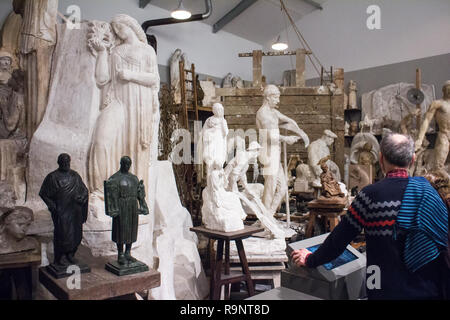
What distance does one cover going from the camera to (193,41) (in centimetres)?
1070

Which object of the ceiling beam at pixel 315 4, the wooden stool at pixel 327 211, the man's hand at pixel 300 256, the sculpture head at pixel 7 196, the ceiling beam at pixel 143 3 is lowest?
the wooden stool at pixel 327 211

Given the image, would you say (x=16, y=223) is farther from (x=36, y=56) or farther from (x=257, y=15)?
(x=257, y=15)

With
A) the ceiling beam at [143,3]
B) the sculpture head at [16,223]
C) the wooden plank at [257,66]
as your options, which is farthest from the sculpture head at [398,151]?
the ceiling beam at [143,3]

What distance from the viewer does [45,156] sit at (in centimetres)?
321

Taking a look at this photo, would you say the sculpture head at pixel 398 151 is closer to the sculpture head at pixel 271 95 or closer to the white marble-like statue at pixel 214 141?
the white marble-like statue at pixel 214 141

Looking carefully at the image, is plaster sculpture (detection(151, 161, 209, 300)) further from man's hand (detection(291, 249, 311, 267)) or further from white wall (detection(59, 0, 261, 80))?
white wall (detection(59, 0, 261, 80))

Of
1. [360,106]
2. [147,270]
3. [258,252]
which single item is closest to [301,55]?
[360,106]

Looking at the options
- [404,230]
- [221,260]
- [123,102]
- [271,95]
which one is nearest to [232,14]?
[271,95]

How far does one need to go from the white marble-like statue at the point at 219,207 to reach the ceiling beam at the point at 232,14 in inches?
318

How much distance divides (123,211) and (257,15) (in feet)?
34.7

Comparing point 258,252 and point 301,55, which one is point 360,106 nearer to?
point 301,55

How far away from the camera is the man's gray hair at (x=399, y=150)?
177cm
